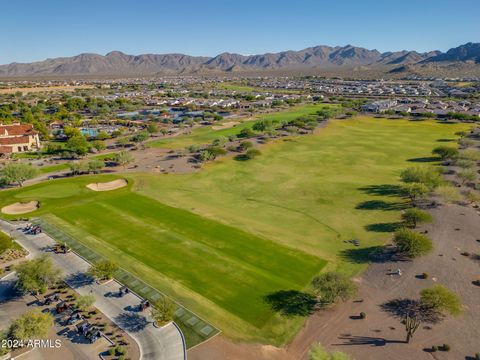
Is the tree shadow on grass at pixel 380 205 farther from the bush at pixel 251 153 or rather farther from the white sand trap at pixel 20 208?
the white sand trap at pixel 20 208

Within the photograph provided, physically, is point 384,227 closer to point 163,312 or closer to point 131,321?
A: point 163,312

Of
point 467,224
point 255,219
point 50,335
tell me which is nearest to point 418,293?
point 467,224

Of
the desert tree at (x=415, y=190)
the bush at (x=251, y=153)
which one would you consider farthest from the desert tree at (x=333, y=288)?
the bush at (x=251, y=153)

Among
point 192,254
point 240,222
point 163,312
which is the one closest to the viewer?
point 163,312

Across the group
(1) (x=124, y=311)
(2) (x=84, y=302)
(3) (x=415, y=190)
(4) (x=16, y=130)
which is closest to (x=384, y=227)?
(3) (x=415, y=190)

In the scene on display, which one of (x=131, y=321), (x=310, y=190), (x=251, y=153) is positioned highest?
(x=251, y=153)

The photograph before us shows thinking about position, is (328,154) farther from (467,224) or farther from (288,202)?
(467,224)
